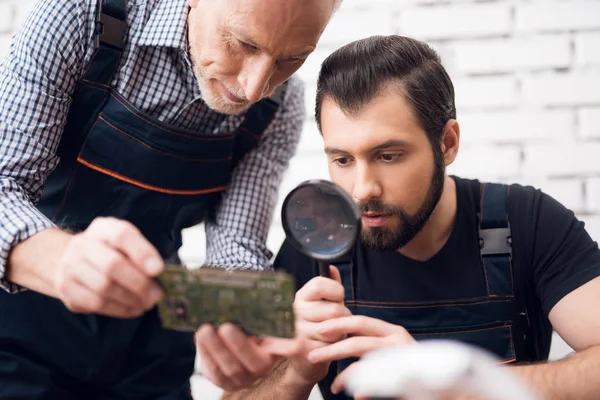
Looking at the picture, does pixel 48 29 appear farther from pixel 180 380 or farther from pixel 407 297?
pixel 407 297

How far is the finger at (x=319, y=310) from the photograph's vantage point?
131 cm

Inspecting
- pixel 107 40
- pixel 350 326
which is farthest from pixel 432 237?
pixel 107 40

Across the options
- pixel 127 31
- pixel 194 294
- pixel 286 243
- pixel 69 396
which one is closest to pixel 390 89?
pixel 286 243

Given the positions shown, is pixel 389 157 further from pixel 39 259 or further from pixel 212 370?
pixel 39 259

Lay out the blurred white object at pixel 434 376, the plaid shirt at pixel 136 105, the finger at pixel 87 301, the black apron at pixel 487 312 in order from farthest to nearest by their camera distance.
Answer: the black apron at pixel 487 312 < the plaid shirt at pixel 136 105 < the finger at pixel 87 301 < the blurred white object at pixel 434 376

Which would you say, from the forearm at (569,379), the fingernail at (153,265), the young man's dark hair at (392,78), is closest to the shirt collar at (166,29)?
the young man's dark hair at (392,78)

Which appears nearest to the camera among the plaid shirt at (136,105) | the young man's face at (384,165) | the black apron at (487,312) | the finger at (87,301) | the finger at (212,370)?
the finger at (87,301)

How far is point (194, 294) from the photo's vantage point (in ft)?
3.43

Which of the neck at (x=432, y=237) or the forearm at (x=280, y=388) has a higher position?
the neck at (x=432, y=237)

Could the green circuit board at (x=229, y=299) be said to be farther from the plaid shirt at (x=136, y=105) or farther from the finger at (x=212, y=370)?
the plaid shirt at (x=136, y=105)

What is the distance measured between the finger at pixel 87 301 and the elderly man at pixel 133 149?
14 cm

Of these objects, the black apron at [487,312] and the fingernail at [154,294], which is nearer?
the fingernail at [154,294]

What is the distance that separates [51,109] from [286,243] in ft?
2.37

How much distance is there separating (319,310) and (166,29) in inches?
30.9
